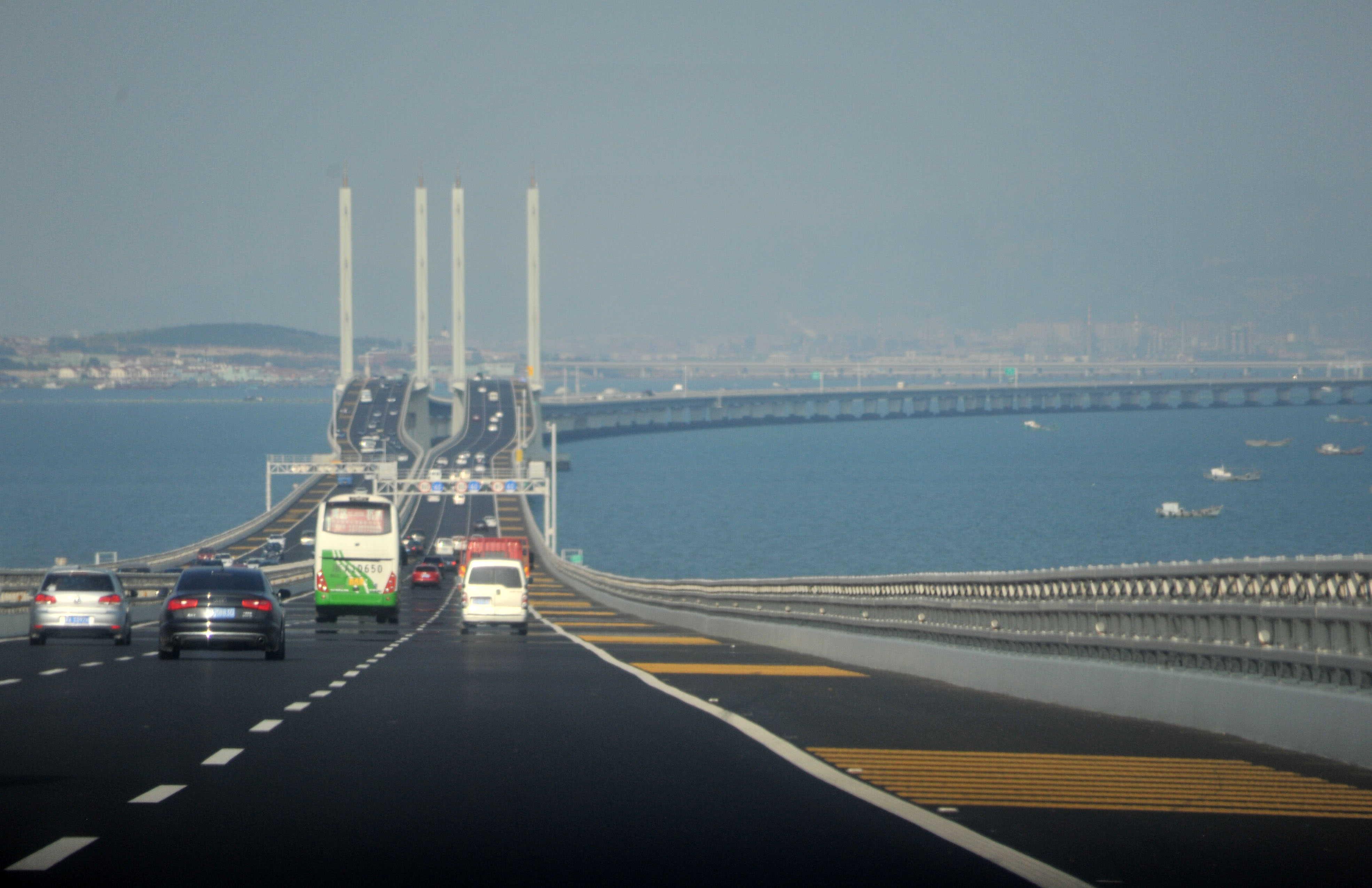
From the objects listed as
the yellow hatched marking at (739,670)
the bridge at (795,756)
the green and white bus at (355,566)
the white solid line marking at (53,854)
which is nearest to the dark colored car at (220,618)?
the bridge at (795,756)

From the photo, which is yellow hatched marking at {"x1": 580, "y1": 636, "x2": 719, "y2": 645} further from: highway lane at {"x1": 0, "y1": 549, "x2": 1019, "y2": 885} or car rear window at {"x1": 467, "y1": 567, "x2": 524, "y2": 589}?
highway lane at {"x1": 0, "y1": 549, "x2": 1019, "y2": 885}

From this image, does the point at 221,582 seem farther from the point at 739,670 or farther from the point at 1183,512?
the point at 1183,512

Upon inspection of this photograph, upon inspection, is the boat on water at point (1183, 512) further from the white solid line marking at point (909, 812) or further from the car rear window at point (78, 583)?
the white solid line marking at point (909, 812)

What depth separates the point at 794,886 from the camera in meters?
7.45

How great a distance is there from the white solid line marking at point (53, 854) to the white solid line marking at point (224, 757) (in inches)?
125

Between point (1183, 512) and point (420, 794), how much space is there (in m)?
141

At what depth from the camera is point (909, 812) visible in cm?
959

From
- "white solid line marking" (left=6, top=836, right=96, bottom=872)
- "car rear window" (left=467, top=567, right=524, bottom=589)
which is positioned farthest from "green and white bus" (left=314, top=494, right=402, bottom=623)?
"white solid line marking" (left=6, top=836, right=96, bottom=872)

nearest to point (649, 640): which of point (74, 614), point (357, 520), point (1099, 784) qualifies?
point (74, 614)

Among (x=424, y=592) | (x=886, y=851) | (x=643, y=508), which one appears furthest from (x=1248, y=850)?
(x=643, y=508)

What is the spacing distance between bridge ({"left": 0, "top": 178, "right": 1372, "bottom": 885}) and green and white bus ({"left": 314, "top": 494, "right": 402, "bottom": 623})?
67.6ft

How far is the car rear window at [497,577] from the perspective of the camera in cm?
3788

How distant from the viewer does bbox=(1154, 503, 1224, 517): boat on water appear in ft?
471

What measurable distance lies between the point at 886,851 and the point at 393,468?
150m
